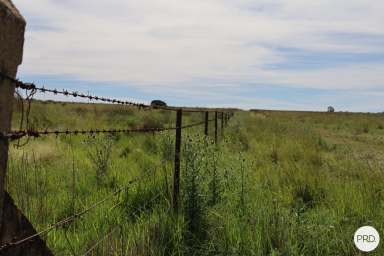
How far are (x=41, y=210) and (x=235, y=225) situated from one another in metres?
1.97

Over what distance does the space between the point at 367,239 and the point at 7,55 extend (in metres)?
3.71

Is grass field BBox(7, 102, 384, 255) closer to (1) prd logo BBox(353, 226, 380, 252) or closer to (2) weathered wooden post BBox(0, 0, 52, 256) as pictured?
(1) prd logo BBox(353, 226, 380, 252)

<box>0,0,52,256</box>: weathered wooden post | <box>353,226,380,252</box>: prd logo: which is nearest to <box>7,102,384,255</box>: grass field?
<box>353,226,380,252</box>: prd logo

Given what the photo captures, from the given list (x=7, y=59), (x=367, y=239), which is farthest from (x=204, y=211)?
(x=7, y=59)

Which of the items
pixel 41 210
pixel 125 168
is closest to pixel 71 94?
pixel 41 210

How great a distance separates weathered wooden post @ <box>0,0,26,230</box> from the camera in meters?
1.84

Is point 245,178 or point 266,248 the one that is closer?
point 266,248

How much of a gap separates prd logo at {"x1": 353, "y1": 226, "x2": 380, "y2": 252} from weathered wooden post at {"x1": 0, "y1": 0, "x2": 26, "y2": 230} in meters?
3.37

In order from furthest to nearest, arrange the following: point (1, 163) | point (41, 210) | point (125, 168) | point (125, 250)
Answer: point (125, 168)
point (41, 210)
point (125, 250)
point (1, 163)

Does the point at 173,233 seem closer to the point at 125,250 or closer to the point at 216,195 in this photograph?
the point at 125,250

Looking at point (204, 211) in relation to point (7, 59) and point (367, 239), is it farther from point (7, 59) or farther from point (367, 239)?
point (7, 59)

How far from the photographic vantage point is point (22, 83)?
6.82ft

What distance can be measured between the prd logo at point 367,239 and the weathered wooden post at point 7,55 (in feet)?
11.1

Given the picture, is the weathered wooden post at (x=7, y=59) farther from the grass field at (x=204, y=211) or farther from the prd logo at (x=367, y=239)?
the prd logo at (x=367, y=239)
